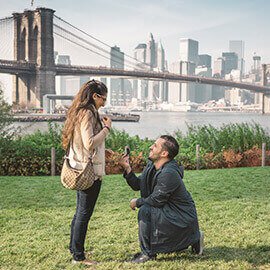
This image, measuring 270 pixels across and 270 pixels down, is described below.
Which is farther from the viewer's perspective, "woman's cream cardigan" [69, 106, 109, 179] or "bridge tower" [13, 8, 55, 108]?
"bridge tower" [13, 8, 55, 108]

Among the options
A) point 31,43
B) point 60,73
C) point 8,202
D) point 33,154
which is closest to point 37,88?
point 60,73

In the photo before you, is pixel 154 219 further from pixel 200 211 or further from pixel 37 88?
pixel 37 88

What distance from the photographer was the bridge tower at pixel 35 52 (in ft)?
123

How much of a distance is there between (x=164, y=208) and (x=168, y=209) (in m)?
0.03

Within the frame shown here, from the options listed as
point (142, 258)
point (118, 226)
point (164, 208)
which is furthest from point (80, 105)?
point (118, 226)

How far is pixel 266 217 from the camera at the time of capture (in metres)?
4.32

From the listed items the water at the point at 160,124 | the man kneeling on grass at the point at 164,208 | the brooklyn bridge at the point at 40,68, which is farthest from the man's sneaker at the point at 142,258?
the brooklyn bridge at the point at 40,68

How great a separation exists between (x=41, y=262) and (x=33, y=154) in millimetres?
4784

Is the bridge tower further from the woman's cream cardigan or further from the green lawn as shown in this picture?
the woman's cream cardigan

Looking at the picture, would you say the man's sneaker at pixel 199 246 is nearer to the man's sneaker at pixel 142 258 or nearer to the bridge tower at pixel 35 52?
the man's sneaker at pixel 142 258

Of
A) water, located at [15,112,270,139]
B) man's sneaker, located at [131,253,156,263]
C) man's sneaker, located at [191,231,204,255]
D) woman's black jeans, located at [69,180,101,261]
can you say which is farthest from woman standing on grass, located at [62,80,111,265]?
water, located at [15,112,270,139]

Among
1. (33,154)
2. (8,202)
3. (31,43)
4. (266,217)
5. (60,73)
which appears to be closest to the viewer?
(266,217)

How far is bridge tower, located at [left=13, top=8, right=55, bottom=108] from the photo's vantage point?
37.3 meters

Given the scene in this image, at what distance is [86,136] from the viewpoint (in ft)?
9.21
